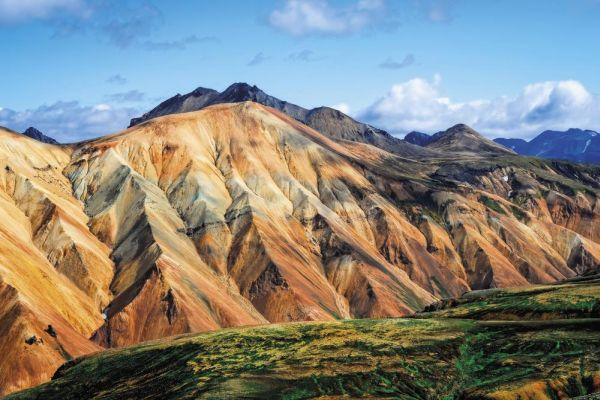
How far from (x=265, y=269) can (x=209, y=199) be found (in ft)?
87.9

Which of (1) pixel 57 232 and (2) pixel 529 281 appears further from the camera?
(2) pixel 529 281

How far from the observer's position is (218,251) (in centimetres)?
16550

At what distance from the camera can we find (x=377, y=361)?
6234cm

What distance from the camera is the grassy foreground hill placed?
55.7 m

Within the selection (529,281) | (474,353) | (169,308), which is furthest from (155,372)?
(529,281)

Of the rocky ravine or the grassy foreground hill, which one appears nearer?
the grassy foreground hill

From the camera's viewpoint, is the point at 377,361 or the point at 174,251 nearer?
the point at 377,361

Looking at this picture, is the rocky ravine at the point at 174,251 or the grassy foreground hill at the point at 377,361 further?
the rocky ravine at the point at 174,251

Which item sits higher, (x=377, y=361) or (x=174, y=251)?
(x=174, y=251)

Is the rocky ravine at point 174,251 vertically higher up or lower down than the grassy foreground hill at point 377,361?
higher up

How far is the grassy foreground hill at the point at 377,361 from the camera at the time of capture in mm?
55688

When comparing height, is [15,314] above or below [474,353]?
above

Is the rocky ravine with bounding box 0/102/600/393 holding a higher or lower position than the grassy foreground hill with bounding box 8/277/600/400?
higher

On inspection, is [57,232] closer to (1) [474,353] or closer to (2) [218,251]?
(2) [218,251]
